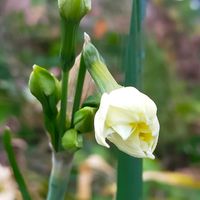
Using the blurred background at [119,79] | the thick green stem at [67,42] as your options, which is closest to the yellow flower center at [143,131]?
the thick green stem at [67,42]

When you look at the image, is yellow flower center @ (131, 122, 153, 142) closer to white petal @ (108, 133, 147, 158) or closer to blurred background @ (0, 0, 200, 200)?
white petal @ (108, 133, 147, 158)

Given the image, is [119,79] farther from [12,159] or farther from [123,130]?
[123,130]

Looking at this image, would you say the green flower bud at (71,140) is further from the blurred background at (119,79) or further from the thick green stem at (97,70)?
the blurred background at (119,79)

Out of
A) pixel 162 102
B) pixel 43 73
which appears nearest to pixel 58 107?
pixel 43 73

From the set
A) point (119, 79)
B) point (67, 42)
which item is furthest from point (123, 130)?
point (119, 79)

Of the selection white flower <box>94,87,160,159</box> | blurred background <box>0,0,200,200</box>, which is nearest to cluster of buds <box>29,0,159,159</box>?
white flower <box>94,87,160,159</box>

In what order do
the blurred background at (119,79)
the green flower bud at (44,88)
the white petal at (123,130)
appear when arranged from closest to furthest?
the white petal at (123,130), the green flower bud at (44,88), the blurred background at (119,79)
